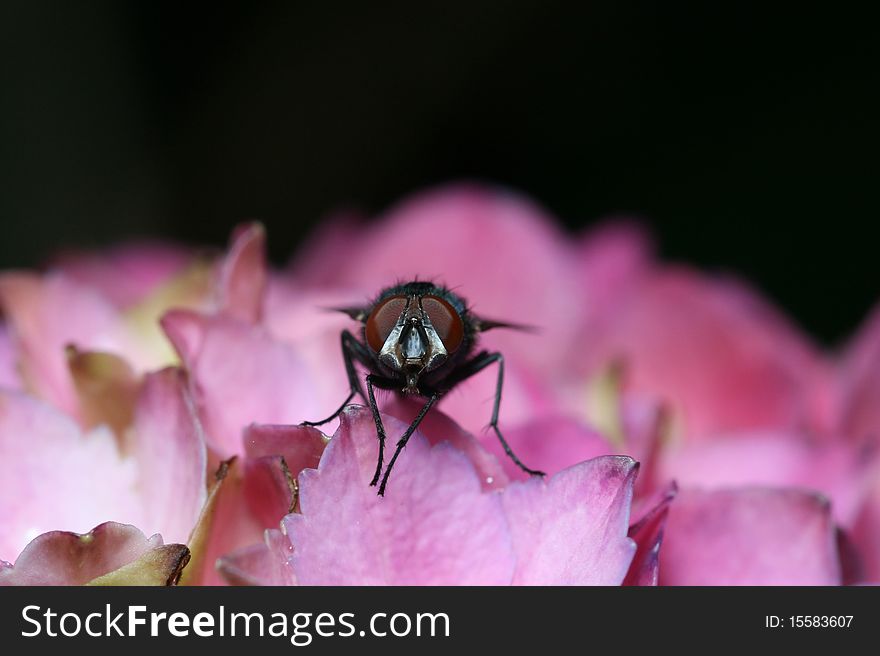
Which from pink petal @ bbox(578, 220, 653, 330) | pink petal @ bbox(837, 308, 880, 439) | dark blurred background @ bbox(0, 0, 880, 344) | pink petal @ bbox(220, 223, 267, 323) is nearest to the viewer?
pink petal @ bbox(220, 223, 267, 323)

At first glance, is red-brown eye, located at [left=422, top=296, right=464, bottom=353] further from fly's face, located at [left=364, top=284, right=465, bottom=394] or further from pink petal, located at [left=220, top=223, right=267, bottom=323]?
pink petal, located at [left=220, top=223, right=267, bottom=323]

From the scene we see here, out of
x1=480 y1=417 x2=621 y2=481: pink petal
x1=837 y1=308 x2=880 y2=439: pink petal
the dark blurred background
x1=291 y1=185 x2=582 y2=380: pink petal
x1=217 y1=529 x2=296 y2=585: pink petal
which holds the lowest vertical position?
x1=217 y1=529 x2=296 y2=585: pink petal

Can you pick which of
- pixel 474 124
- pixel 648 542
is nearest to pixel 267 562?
pixel 648 542

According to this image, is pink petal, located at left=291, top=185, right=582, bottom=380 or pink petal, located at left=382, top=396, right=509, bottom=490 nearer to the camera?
pink petal, located at left=382, top=396, right=509, bottom=490

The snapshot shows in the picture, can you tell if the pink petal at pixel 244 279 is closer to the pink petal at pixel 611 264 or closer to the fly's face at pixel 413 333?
→ the fly's face at pixel 413 333

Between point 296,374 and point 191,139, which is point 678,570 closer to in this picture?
point 296,374

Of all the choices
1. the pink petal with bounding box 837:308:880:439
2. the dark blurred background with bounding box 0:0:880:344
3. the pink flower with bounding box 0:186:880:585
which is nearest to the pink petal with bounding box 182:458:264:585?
the pink flower with bounding box 0:186:880:585

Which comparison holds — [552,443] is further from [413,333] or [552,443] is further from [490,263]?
[490,263]

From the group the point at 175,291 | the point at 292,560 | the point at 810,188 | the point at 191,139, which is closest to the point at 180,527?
the point at 292,560

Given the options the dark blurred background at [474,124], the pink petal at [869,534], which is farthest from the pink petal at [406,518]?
the dark blurred background at [474,124]
